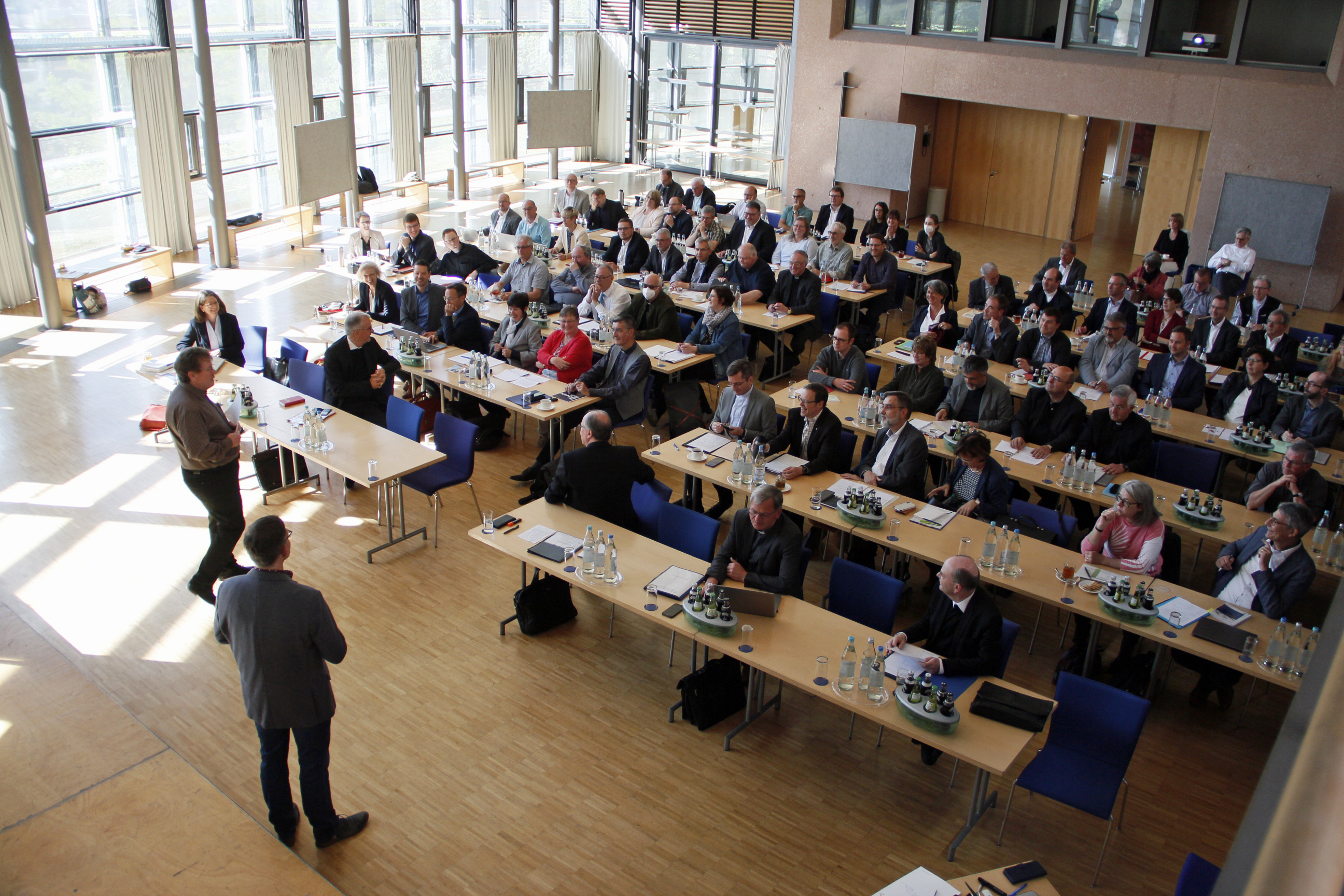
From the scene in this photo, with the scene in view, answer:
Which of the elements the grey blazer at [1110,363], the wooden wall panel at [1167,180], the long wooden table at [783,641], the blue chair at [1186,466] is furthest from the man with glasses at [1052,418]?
the wooden wall panel at [1167,180]

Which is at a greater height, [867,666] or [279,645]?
[279,645]

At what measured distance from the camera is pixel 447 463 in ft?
29.8

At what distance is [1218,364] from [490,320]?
7.97 metres

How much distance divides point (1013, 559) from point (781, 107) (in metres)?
17.9

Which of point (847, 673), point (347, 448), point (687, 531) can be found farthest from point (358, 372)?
point (847, 673)

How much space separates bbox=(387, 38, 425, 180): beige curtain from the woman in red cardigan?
12.4 meters

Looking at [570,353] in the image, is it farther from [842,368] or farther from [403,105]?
[403,105]

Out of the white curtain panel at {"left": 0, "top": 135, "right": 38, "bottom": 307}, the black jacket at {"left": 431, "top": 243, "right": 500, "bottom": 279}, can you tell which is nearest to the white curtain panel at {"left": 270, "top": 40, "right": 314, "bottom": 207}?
the white curtain panel at {"left": 0, "top": 135, "right": 38, "bottom": 307}

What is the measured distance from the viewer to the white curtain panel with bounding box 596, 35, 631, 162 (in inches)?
989

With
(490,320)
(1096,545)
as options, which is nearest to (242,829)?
(1096,545)

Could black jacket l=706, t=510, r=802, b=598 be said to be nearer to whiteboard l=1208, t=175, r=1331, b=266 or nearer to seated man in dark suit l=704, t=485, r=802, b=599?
seated man in dark suit l=704, t=485, r=802, b=599

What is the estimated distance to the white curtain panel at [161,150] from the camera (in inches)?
610

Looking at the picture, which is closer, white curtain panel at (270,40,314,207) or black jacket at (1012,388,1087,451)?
black jacket at (1012,388,1087,451)

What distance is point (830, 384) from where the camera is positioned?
9.81m
